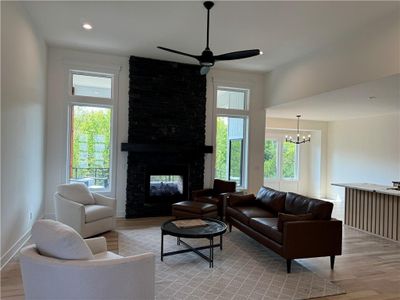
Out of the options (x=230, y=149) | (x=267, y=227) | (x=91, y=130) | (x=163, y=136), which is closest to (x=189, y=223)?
(x=267, y=227)

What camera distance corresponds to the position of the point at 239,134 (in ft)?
24.9

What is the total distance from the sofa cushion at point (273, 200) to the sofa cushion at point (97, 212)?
106 inches

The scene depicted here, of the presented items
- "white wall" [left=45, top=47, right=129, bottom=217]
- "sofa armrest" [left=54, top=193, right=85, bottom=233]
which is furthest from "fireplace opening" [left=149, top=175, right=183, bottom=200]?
"sofa armrest" [left=54, top=193, right=85, bottom=233]

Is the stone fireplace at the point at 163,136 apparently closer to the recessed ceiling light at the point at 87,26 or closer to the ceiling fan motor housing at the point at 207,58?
the recessed ceiling light at the point at 87,26

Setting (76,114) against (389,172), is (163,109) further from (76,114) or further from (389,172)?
(389,172)

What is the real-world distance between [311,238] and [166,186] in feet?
12.6

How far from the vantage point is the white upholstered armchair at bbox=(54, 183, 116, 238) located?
4.61 m

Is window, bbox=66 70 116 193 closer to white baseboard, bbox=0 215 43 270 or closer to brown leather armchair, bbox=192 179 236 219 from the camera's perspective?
white baseboard, bbox=0 215 43 270

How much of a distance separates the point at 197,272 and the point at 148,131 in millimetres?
3659

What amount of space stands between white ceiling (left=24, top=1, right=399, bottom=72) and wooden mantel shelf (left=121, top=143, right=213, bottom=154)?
1.96 meters

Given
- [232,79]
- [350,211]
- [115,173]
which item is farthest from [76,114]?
[350,211]

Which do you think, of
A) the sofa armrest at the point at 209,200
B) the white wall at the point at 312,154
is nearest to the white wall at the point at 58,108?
the sofa armrest at the point at 209,200

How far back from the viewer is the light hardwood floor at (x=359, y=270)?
3.15m

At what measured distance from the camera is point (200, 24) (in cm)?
456
